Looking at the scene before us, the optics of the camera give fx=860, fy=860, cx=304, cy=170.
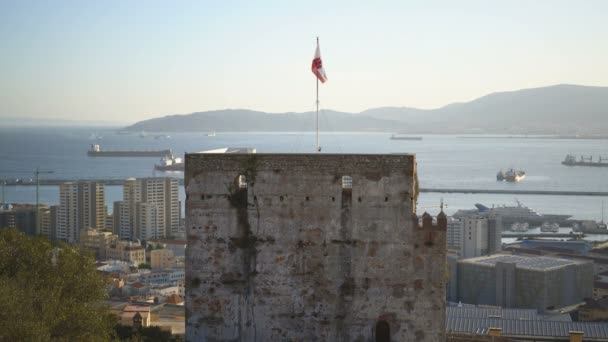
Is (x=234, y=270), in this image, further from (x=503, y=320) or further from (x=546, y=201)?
(x=546, y=201)

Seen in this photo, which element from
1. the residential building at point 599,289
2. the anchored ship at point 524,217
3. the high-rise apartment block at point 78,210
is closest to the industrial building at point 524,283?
the residential building at point 599,289

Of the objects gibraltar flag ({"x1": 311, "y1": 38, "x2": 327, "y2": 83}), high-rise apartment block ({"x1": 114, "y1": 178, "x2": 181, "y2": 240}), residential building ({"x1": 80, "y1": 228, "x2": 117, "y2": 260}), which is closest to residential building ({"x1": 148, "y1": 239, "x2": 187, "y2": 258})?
residential building ({"x1": 80, "y1": 228, "x2": 117, "y2": 260})

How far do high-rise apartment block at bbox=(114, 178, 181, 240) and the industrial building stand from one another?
3641cm

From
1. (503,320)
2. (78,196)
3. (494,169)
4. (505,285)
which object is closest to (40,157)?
(494,169)

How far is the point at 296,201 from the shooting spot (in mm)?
10688

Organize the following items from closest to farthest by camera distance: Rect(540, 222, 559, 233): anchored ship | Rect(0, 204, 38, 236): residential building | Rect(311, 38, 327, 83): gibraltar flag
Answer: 1. Rect(311, 38, 327, 83): gibraltar flag
2. Rect(0, 204, 38, 236): residential building
3. Rect(540, 222, 559, 233): anchored ship

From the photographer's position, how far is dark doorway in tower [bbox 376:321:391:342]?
10.5 meters

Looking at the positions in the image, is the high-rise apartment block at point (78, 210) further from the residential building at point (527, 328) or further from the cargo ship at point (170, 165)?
the cargo ship at point (170, 165)

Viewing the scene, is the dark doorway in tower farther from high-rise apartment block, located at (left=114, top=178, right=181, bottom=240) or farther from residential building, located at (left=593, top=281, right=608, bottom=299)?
high-rise apartment block, located at (left=114, top=178, right=181, bottom=240)

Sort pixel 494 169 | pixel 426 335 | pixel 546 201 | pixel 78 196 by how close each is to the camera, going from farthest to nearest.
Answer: pixel 494 169, pixel 546 201, pixel 78 196, pixel 426 335

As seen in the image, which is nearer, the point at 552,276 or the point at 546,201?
the point at 552,276

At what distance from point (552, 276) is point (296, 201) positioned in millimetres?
40416

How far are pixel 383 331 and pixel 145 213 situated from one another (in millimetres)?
71437

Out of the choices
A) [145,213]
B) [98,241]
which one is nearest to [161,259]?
[98,241]
